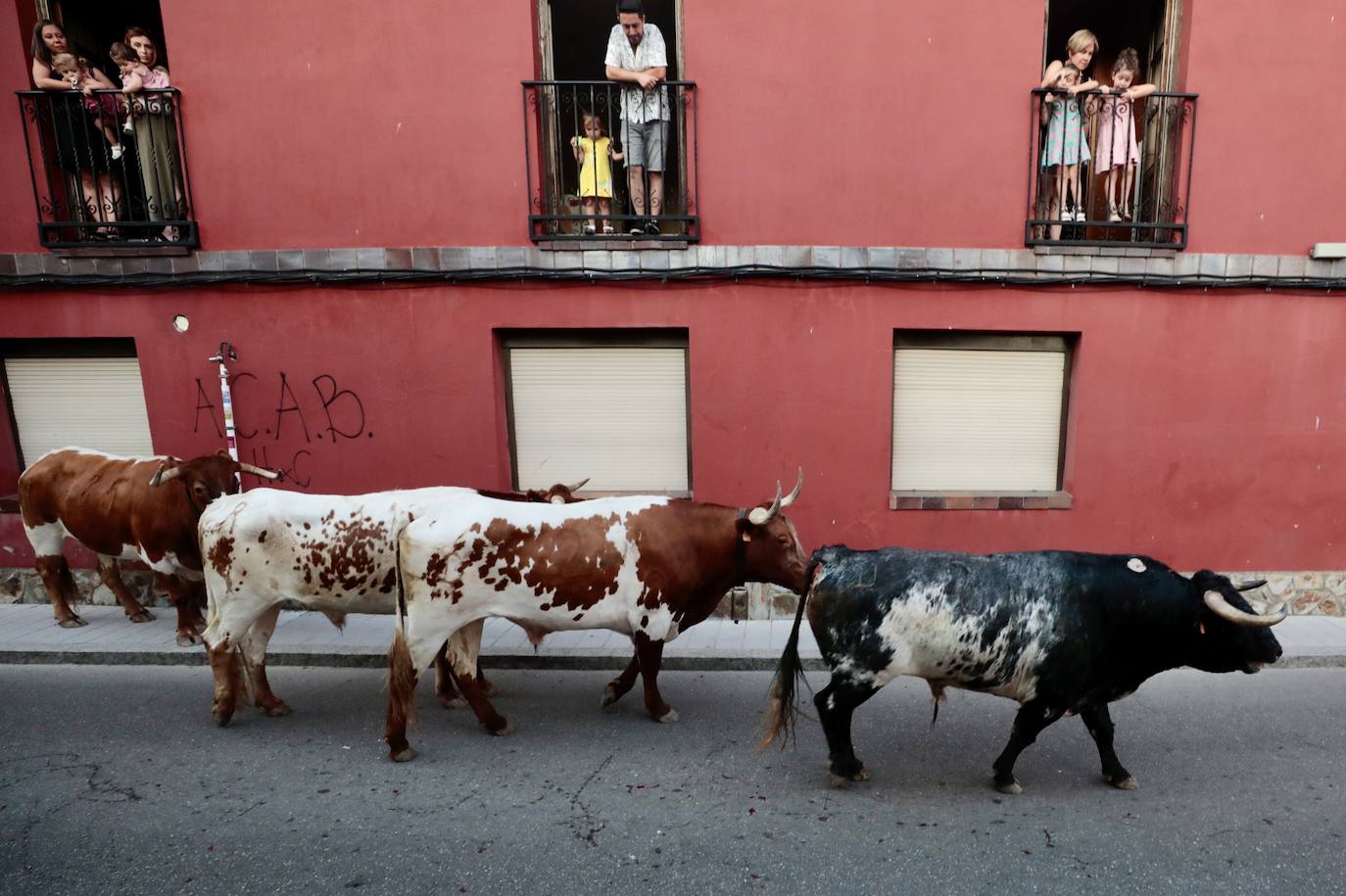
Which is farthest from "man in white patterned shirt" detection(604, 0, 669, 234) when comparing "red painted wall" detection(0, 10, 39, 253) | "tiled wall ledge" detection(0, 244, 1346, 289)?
"red painted wall" detection(0, 10, 39, 253)

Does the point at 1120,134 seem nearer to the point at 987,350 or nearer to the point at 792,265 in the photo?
the point at 987,350

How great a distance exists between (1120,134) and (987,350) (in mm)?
2392

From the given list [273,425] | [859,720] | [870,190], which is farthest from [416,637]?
[870,190]

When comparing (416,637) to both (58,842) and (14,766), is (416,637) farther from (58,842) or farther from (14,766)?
(14,766)

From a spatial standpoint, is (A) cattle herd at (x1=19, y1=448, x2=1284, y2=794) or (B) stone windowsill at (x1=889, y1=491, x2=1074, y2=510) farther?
(B) stone windowsill at (x1=889, y1=491, x2=1074, y2=510)

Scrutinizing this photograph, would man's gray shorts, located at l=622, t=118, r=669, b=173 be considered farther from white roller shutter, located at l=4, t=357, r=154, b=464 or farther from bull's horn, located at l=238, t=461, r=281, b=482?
white roller shutter, located at l=4, t=357, r=154, b=464

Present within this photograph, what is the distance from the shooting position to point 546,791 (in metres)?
3.43

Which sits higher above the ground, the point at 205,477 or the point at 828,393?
the point at 828,393

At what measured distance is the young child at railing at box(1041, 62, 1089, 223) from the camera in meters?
5.57

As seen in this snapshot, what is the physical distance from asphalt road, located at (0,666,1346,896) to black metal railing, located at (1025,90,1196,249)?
3983mm

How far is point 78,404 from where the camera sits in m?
6.24

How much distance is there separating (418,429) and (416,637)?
2.73 metres

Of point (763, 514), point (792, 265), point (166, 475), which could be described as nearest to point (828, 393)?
point (792, 265)

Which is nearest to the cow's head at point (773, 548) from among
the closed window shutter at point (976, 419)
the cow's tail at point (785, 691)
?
the cow's tail at point (785, 691)
